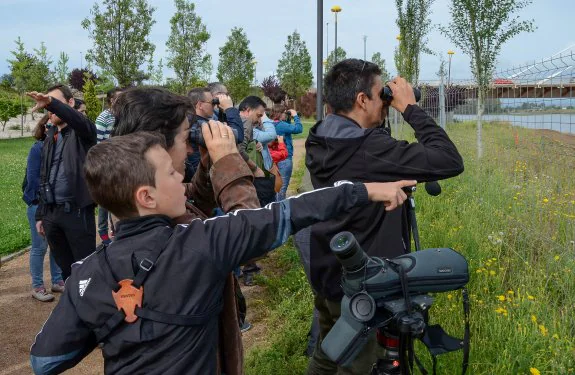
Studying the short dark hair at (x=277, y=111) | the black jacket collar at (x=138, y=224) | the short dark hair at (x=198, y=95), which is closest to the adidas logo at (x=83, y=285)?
the black jacket collar at (x=138, y=224)

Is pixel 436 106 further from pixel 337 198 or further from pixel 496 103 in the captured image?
pixel 337 198

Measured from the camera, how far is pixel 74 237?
458 cm

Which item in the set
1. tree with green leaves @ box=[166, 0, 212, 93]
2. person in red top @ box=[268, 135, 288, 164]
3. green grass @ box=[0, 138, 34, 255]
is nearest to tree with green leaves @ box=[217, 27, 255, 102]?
tree with green leaves @ box=[166, 0, 212, 93]

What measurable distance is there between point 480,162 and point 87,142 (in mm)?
5626

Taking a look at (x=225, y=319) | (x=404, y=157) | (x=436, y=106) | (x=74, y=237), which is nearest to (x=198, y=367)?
(x=225, y=319)

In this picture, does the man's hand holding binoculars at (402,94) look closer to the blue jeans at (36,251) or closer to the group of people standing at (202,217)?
the group of people standing at (202,217)

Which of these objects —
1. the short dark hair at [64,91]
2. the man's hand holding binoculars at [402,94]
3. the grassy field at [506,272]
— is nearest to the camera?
the man's hand holding binoculars at [402,94]

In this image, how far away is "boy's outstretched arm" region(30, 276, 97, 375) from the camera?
5.38 ft

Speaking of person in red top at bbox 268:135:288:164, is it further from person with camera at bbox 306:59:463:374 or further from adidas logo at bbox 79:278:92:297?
adidas logo at bbox 79:278:92:297

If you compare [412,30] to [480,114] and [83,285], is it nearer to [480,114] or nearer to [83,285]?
[480,114]

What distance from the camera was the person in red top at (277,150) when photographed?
7.66 m

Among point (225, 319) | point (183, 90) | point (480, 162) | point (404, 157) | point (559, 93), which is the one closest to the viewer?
point (225, 319)

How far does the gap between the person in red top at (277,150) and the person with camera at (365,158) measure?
4838 mm

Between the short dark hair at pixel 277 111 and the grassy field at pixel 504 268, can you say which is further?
the short dark hair at pixel 277 111
